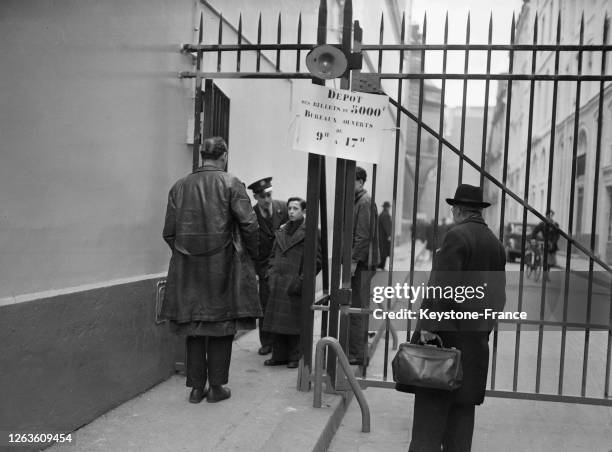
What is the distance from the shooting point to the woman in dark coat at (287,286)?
5.69 m

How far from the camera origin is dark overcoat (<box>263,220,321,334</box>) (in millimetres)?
5691

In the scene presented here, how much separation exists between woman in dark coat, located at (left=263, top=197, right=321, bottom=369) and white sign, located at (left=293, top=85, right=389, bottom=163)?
4.57ft

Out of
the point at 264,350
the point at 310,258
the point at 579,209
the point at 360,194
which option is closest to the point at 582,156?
the point at 579,209

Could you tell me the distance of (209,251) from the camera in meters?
4.21

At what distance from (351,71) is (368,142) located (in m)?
0.58

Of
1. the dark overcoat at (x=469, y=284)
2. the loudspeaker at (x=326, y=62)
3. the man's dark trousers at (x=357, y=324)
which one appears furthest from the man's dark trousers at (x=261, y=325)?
the dark overcoat at (x=469, y=284)

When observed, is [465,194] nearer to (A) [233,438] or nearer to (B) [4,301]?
(A) [233,438]

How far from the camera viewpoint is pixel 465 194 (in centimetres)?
364

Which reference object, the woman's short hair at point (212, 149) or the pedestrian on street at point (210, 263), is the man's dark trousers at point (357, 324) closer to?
the pedestrian on street at point (210, 263)

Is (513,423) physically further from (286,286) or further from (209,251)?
(209,251)

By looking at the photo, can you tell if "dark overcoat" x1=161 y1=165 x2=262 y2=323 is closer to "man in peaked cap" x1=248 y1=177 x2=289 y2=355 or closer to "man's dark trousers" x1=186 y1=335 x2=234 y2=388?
"man's dark trousers" x1=186 y1=335 x2=234 y2=388

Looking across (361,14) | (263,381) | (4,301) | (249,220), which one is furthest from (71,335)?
(361,14)

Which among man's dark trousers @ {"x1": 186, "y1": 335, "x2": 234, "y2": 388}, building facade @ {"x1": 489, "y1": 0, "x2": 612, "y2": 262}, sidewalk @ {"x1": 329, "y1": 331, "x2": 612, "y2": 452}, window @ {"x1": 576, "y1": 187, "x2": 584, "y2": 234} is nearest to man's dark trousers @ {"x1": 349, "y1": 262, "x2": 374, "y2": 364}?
sidewalk @ {"x1": 329, "y1": 331, "x2": 612, "y2": 452}

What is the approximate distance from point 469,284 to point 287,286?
251cm
